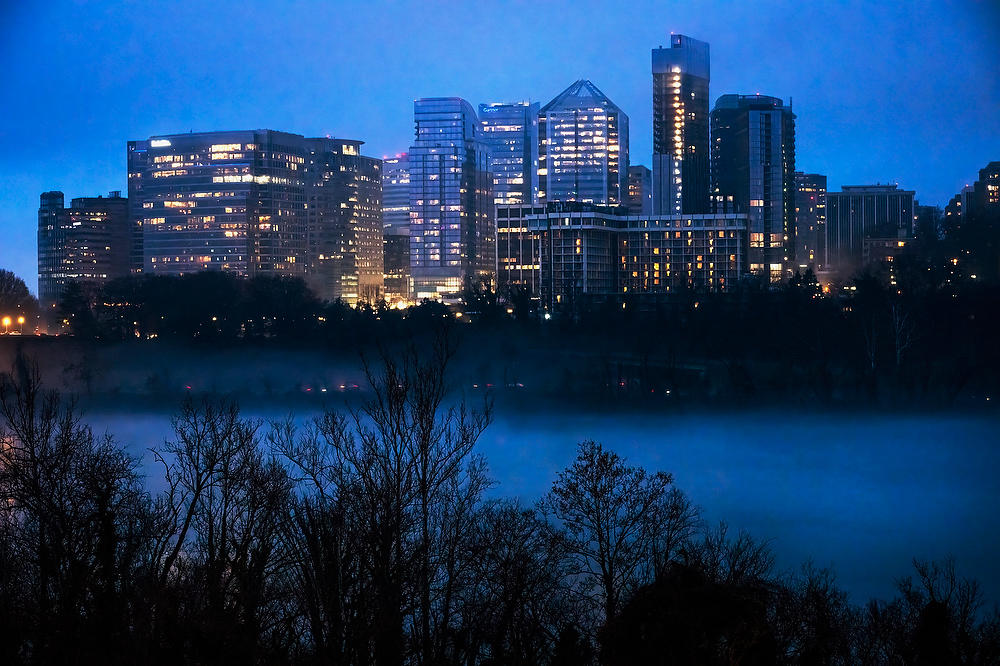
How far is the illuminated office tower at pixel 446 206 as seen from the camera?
2415 inches

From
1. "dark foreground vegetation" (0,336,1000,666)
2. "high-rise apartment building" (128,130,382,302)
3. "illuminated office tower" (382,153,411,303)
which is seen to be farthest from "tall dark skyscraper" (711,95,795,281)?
"dark foreground vegetation" (0,336,1000,666)

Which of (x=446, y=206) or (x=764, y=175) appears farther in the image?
(x=764, y=175)

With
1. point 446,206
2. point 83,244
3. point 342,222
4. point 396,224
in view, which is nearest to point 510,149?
point 396,224

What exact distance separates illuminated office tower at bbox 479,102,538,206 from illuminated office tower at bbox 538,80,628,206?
188 inches

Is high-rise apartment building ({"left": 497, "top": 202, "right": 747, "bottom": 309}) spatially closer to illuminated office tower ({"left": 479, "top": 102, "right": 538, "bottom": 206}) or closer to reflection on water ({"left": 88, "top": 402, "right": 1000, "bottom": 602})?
illuminated office tower ({"left": 479, "top": 102, "right": 538, "bottom": 206})

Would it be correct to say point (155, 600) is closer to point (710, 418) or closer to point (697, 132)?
point (710, 418)

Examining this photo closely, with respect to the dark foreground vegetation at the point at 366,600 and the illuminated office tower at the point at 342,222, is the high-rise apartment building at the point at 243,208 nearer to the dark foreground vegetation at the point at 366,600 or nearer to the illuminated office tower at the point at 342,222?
the illuminated office tower at the point at 342,222

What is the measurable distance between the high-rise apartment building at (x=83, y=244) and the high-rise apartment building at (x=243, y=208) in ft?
6.22

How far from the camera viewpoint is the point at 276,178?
57.0 meters

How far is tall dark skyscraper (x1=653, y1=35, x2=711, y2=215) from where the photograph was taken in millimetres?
66938

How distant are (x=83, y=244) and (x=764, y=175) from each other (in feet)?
143

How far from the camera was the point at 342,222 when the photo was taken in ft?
200

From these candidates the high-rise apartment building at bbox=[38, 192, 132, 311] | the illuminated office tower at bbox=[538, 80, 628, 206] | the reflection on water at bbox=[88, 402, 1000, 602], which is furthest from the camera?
the illuminated office tower at bbox=[538, 80, 628, 206]

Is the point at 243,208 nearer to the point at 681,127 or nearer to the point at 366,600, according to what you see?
the point at 681,127
